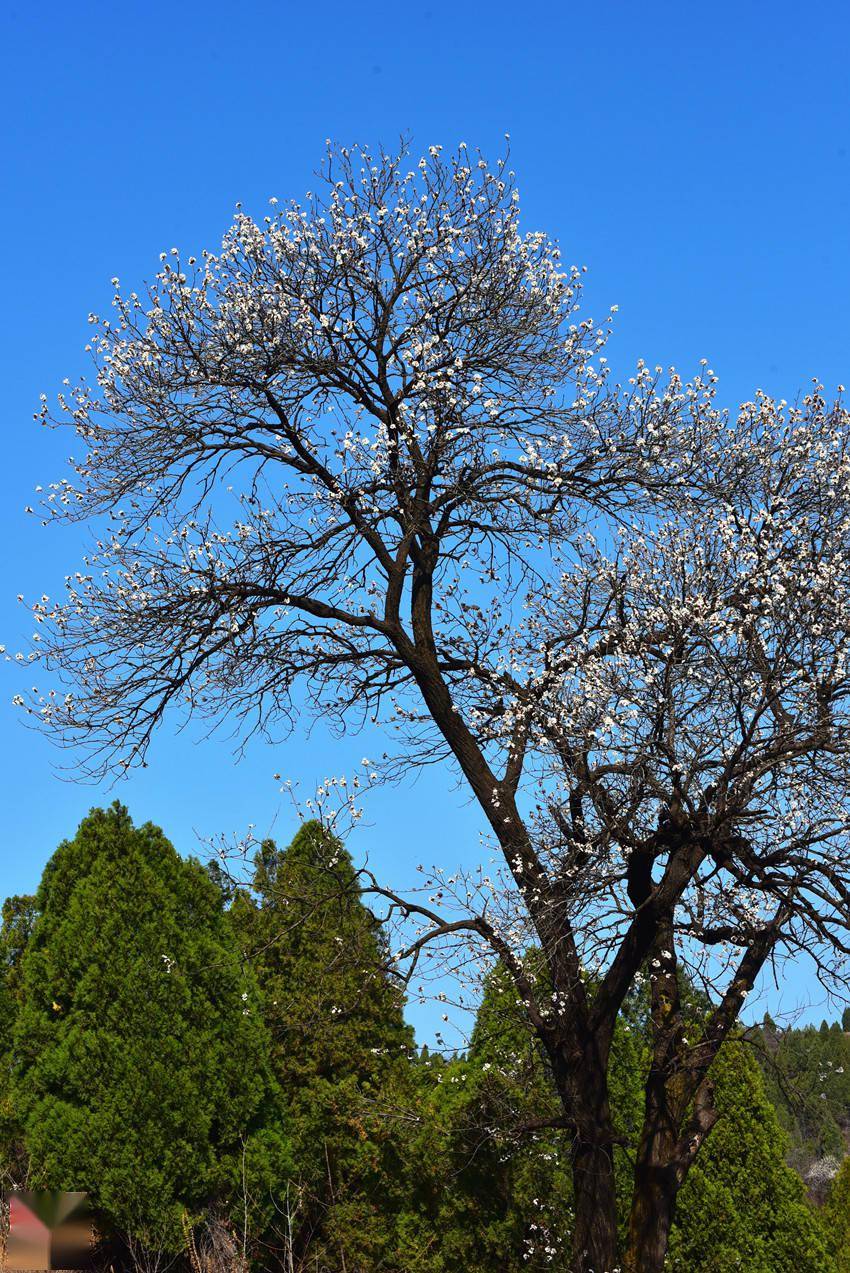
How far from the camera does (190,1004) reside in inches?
523

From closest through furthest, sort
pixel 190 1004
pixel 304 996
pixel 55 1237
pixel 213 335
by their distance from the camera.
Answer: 1. pixel 213 335
2. pixel 55 1237
3. pixel 190 1004
4. pixel 304 996

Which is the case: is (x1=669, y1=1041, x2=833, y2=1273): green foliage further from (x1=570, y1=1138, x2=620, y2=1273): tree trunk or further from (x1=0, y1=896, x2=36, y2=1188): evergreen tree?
(x1=0, y1=896, x2=36, y2=1188): evergreen tree

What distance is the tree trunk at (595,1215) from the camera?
31.8 feet

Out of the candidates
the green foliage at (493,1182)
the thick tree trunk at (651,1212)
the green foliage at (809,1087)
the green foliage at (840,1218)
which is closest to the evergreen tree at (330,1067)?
the green foliage at (493,1182)

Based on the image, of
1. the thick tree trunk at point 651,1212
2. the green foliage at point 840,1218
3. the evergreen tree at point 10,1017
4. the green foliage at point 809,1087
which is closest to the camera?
the thick tree trunk at point 651,1212

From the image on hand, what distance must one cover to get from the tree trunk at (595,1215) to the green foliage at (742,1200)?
14.4 ft

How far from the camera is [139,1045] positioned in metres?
12.8

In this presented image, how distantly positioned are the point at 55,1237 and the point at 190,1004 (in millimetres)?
2511

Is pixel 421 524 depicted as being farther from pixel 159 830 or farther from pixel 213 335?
pixel 159 830

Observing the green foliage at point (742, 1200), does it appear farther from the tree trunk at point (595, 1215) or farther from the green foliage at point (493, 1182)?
the tree trunk at point (595, 1215)

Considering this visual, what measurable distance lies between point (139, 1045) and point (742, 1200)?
6950mm

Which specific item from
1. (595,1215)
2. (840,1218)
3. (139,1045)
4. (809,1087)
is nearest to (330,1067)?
(139,1045)

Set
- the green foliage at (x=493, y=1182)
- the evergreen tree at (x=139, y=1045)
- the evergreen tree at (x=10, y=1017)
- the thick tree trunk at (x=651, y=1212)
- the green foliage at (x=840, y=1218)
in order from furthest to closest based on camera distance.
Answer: the green foliage at (x=840, y=1218), the evergreen tree at (x=10, y=1017), the green foliage at (x=493, y=1182), the evergreen tree at (x=139, y=1045), the thick tree trunk at (x=651, y=1212)

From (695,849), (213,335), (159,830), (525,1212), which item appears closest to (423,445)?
(213,335)
